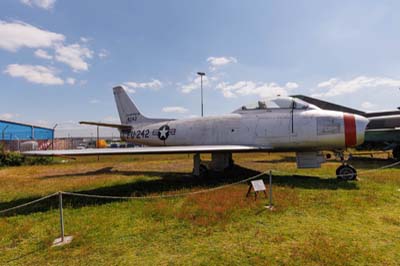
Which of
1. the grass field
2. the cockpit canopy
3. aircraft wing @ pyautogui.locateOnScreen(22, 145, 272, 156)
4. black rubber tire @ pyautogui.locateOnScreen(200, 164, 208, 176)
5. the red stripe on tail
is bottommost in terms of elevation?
the grass field

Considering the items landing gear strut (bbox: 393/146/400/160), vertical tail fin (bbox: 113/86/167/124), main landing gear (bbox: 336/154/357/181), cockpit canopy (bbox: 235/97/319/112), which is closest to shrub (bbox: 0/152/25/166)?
vertical tail fin (bbox: 113/86/167/124)

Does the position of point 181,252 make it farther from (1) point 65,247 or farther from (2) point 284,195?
(2) point 284,195

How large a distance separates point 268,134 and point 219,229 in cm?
527

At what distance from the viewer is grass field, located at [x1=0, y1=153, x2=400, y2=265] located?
11.4ft

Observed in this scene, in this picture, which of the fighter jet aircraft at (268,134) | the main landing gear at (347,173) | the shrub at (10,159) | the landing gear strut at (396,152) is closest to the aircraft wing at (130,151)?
the fighter jet aircraft at (268,134)

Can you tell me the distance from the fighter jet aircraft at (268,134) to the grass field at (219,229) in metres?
1.43

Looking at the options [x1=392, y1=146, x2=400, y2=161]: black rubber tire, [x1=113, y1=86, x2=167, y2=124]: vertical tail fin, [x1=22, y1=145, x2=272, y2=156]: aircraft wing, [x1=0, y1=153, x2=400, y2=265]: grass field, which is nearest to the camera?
[x1=0, y1=153, x2=400, y2=265]: grass field

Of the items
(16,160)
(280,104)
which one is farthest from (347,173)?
(16,160)

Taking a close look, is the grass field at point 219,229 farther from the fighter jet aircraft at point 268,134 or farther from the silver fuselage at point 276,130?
the silver fuselage at point 276,130

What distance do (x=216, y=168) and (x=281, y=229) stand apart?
19.2ft

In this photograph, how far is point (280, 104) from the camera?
358 inches

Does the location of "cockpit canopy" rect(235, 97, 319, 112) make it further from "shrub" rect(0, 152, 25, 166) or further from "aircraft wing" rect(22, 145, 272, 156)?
"shrub" rect(0, 152, 25, 166)

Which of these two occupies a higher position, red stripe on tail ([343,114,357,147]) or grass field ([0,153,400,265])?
red stripe on tail ([343,114,357,147])

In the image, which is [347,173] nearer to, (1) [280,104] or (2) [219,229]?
(1) [280,104]
